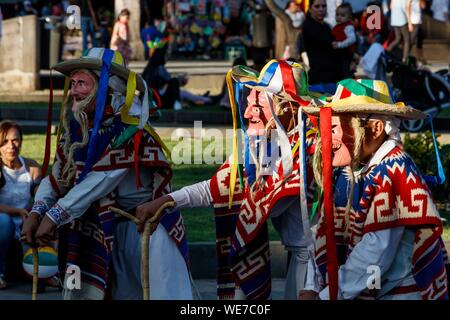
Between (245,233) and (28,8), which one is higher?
(245,233)

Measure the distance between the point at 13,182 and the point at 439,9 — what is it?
67.5ft

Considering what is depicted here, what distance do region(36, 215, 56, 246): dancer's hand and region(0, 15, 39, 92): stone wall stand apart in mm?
15901

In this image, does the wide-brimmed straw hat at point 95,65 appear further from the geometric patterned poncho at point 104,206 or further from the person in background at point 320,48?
the person in background at point 320,48

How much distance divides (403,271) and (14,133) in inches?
211

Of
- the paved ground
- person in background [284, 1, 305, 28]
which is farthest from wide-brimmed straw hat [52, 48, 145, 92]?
person in background [284, 1, 305, 28]

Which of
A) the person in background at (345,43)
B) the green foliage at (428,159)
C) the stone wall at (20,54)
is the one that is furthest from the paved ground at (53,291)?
the stone wall at (20,54)

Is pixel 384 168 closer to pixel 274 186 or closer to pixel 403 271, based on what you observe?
pixel 403 271

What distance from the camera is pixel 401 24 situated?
81.0 ft

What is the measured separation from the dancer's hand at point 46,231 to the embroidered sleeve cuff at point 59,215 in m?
0.02

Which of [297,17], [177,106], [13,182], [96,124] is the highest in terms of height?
[96,124]

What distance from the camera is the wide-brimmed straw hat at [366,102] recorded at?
6355 millimetres

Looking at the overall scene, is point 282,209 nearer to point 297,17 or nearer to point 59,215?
point 59,215

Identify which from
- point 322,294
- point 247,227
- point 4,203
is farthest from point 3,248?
point 322,294
